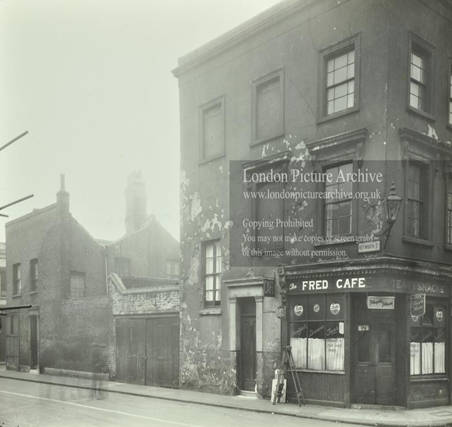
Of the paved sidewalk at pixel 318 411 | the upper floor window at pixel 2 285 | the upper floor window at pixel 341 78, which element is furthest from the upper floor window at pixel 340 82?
the upper floor window at pixel 2 285

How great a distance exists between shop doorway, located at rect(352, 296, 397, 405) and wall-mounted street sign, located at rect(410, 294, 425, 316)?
0.50 meters

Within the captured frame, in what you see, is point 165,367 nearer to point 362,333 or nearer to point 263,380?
point 263,380

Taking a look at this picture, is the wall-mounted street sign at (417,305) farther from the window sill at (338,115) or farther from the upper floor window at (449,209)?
the window sill at (338,115)

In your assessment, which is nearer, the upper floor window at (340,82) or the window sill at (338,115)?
the window sill at (338,115)

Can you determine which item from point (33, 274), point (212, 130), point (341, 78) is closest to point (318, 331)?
point (341, 78)

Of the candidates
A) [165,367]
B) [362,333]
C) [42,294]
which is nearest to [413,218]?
[362,333]

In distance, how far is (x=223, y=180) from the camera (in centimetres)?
1842

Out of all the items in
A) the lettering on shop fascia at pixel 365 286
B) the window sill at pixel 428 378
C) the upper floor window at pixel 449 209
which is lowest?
the window sill at pixel 428 378

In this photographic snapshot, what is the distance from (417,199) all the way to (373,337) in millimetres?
3730

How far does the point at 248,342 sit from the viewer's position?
17281 millimetres

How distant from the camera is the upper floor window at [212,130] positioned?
62.0ft

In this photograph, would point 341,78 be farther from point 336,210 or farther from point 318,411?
point 318,411

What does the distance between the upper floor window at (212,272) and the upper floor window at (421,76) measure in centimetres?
736

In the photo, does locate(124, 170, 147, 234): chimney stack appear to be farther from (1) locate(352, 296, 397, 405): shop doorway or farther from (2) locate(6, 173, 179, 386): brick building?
(1) locate(352, 296, 397, 405): shop doorway
